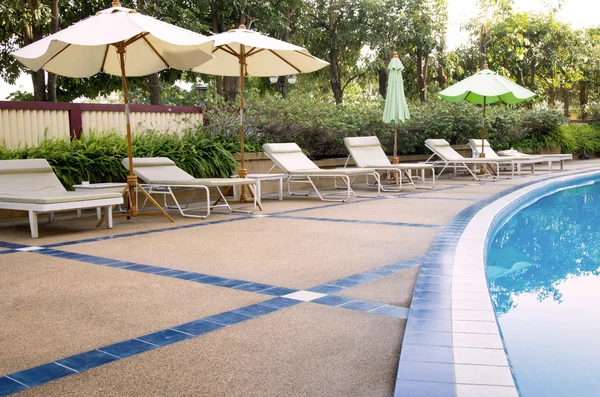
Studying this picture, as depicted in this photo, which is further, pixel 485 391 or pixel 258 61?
pixel 258 61

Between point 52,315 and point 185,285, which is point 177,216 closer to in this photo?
point 185,285

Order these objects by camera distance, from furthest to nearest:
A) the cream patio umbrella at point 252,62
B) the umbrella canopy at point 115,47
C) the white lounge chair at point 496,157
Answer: the white lounge chair at point 496,157, the cream patio umbrella at point 252,62, the umbrella canopy at point 115,47

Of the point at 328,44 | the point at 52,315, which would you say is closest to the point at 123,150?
the point at 52,315

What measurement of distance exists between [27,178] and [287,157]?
13.9 ft

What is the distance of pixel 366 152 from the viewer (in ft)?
37.1

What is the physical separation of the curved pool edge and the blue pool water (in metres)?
0.26

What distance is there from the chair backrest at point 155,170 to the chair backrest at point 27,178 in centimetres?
92

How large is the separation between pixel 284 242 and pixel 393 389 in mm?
3302

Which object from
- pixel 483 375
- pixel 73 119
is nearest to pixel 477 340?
pixel 483 375

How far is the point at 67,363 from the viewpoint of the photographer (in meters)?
2.41

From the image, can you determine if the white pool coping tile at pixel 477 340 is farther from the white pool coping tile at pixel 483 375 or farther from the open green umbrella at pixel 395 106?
the open green umbrella at pixel 395 106

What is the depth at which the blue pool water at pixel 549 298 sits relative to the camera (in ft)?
8.97

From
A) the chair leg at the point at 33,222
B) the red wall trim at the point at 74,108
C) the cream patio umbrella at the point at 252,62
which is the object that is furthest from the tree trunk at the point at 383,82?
the chair leg at the point at 33,222

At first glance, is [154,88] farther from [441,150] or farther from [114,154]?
[441,150]
